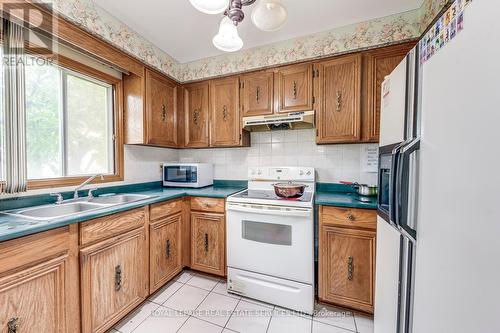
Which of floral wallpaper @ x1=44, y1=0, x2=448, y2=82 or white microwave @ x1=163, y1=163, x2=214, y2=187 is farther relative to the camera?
white microwave @ x1=163, y1=163, x2=214, y2=187

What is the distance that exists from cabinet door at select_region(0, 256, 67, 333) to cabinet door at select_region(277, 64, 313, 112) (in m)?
2.12

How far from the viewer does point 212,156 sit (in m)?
2.75

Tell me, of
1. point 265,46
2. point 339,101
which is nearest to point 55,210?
point 265,46

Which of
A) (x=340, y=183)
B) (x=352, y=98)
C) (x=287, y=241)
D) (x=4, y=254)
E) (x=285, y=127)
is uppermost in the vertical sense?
(x=352, y=98)

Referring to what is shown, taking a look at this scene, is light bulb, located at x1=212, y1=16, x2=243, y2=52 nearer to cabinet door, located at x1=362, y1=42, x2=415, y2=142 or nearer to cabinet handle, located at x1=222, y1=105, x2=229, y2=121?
cabinet handle, located at x1=222, y1=105, x2=229, y2=121

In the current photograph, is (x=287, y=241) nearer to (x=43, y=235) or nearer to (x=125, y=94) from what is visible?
(x=43, y=235)

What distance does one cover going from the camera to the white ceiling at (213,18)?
1.60 meters

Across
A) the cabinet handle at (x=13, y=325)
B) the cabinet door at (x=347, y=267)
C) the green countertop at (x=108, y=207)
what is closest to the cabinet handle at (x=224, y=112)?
the green countertop at (x=108, y=207)

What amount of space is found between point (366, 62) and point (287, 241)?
178cm

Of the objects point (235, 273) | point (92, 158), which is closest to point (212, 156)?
point (92, 158)

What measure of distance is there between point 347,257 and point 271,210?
28.1 inches

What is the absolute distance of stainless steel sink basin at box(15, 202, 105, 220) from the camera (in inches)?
52.5

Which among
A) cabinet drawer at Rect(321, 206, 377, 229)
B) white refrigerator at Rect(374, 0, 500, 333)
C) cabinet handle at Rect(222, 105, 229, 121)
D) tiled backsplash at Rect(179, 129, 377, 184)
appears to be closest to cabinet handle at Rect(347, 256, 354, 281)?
cabinet drawer at Rect(321, 206, 377, 229)

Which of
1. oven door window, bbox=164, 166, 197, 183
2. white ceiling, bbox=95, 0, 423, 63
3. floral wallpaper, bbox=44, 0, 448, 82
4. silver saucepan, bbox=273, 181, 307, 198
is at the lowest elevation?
silver saucepan, bbox=273, 181, 307, 198
